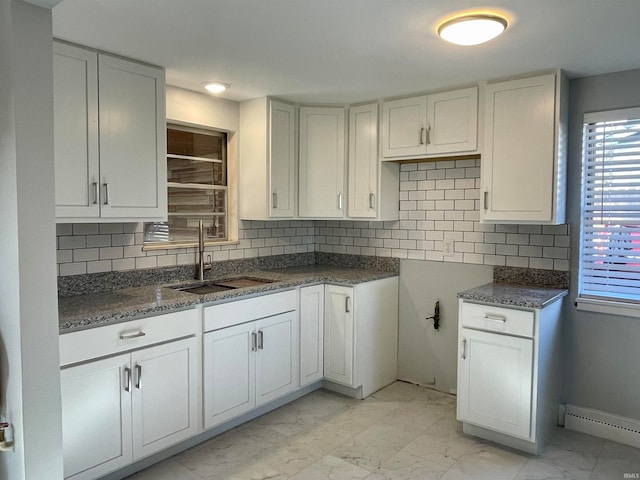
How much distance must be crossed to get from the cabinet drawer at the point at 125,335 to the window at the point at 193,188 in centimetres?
79

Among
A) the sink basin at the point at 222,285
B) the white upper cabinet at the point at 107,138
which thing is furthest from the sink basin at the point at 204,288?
the white upper cabinet at the point at 107,138

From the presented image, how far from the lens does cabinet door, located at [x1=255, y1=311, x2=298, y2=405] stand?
310 cm

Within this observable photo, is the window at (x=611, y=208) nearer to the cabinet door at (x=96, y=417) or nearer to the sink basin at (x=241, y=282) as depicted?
the sink basin at (x=241, y=282)

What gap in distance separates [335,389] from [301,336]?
563mm

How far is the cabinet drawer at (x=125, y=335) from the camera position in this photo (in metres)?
2.15

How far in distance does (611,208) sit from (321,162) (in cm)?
203

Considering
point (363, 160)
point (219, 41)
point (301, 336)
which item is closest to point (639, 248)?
point (363, 160)

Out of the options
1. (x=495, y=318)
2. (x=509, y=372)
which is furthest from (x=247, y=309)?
(x=509, y=372)

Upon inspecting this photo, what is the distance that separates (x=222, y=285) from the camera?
3.37 m

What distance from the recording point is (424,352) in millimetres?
3791

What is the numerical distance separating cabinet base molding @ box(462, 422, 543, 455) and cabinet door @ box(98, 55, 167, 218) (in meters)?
2.32

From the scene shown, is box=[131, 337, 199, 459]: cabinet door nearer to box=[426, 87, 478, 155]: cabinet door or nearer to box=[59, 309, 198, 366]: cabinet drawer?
box=[59, 309, 198, 366]: cabinet drawer

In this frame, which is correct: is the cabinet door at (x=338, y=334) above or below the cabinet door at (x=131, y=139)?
below

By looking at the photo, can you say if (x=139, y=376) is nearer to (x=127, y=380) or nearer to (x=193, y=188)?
(x=127, y=380)
